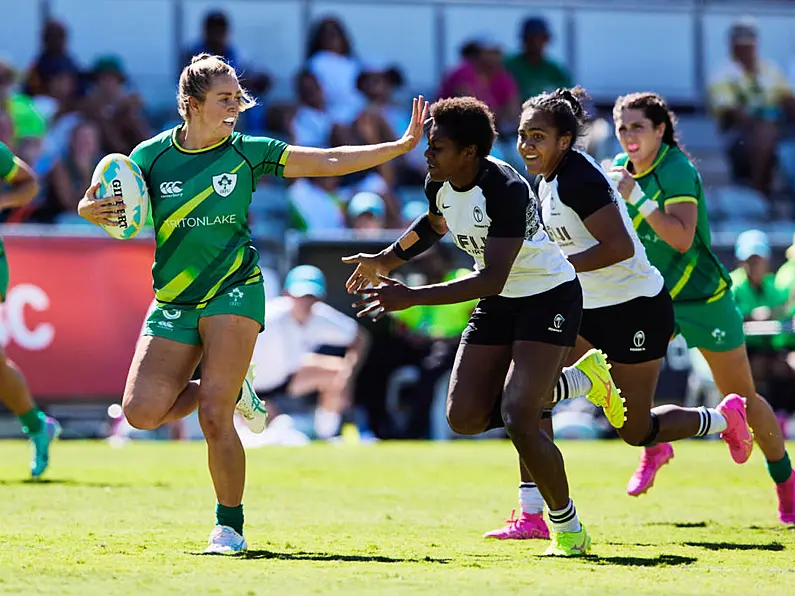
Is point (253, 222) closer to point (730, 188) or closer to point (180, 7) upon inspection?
point (180, 7)

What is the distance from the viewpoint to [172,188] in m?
6.75

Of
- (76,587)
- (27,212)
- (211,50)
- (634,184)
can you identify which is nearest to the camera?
(76,587)

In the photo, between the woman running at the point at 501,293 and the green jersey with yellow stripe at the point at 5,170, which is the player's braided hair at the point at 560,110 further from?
the green jersey with yellow stripe at the point at 5,170

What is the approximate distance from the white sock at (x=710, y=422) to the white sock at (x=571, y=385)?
99cm

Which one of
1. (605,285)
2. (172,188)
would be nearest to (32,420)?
(172,188)

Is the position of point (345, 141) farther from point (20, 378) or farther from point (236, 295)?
point (236, 295)

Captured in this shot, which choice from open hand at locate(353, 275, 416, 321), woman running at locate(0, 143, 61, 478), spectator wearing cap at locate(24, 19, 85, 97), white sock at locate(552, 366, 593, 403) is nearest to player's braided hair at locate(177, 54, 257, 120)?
open hand at locate(353, 275, 416, 321)

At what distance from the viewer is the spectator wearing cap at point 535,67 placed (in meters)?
19.6

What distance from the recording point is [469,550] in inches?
273

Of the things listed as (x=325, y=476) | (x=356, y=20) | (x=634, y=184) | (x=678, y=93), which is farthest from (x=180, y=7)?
(x=634, y=184)

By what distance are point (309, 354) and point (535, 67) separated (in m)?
6.59

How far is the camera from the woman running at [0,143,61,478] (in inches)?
388

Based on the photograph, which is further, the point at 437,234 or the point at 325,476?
the point at 325,476

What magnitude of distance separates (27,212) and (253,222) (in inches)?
101
